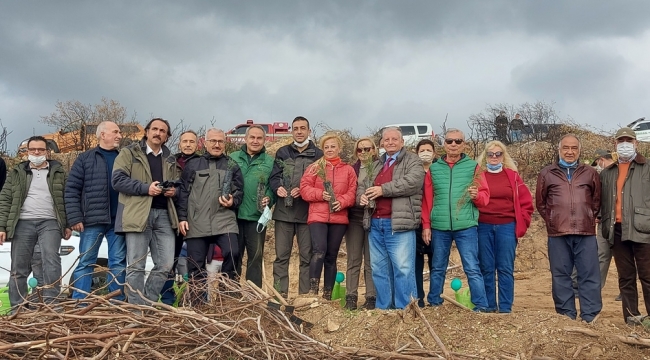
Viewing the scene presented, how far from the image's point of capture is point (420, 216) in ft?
19.7

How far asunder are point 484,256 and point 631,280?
144cm

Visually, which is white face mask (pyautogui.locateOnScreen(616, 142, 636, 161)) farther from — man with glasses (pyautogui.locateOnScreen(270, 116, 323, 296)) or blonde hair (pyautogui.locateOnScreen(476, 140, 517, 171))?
man with glasses (pyautogui.locateOnScreen(270, 116, 323, 296))

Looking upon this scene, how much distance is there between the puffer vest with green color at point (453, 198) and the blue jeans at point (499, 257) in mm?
342

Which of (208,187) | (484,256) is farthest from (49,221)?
(484,256)

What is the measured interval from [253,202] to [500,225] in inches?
102

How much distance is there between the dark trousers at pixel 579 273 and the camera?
582cm

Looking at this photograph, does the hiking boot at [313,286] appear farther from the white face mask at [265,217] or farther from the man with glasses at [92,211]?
the man with glasses at [92,211]

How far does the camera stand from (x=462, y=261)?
236 inches

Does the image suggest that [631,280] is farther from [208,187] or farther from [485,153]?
[208,187]

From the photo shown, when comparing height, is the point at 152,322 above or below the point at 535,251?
above

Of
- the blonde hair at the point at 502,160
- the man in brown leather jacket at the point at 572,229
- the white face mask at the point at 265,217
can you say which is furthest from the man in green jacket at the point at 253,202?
the man in brown leather jacket at the point at 572,229

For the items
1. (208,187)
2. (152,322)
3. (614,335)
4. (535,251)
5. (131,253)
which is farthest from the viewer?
(535,251)

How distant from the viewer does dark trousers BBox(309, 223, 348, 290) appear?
6.14 metres

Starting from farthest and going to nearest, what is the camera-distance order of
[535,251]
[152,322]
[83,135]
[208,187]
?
[83,135] → [535,251] → [208,187] → [152,322]
